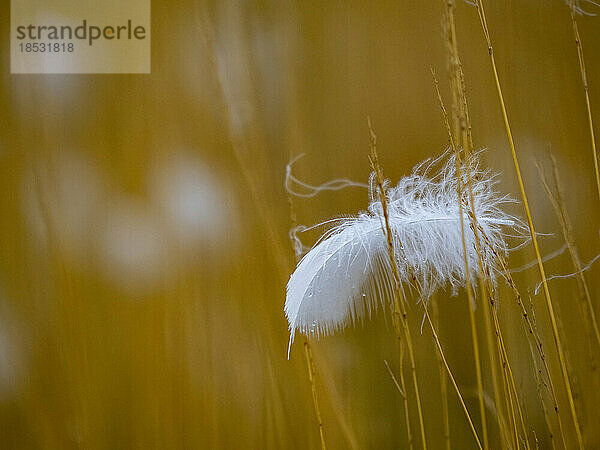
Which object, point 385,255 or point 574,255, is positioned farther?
point 385,255

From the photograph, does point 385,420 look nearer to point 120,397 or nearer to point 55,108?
point 120,397

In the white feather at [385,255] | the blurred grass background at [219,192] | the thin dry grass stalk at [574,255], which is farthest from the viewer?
the blurred grass background at [219,192]

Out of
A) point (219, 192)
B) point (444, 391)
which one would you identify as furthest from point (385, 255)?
point (219, 192)

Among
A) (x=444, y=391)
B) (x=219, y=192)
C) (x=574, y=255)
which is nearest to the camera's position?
(x=574, y=255)

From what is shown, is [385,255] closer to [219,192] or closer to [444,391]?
[444,391]

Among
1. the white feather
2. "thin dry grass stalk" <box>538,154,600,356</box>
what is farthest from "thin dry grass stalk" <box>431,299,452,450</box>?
"thin dry grass stalk" <box>538,154,600,356</box>

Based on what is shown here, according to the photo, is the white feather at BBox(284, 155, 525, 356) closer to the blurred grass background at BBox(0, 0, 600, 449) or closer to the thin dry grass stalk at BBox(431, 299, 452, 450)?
the thin dry grass stalk at BBox(431, 299, 452, 450)

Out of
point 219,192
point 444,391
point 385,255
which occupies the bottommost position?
point 444,391

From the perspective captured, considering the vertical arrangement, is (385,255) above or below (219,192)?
below

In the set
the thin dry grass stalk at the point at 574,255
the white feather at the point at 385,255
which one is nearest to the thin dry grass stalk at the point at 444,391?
the white feather at the point at 385,255

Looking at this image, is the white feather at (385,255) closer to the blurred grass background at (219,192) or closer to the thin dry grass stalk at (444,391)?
the thin dry grass stalk at (444,391)
